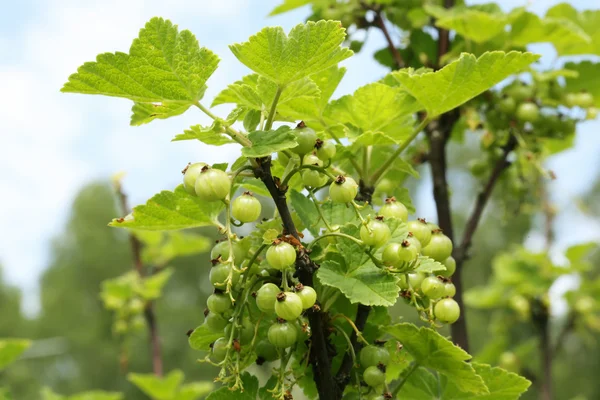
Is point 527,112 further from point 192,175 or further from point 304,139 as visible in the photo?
point 192,175

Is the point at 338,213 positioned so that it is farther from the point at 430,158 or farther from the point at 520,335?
the point at 520,335

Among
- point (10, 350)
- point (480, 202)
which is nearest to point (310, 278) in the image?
point (480, 202)

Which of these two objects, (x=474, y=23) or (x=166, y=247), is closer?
(x=474, y=23)

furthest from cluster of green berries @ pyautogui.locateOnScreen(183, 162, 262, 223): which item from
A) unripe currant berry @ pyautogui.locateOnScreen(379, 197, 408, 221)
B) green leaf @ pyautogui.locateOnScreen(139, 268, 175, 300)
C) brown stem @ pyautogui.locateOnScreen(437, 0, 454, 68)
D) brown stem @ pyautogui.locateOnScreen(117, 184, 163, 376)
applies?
green leaf @ pyautogui.locateOnScreen(139, 268, 175, 300)

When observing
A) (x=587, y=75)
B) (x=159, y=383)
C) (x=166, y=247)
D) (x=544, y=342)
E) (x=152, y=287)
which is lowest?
(x=544, y=342)

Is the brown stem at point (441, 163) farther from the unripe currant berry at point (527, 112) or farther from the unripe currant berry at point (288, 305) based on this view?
the unripe currant berry at point (288, 305)

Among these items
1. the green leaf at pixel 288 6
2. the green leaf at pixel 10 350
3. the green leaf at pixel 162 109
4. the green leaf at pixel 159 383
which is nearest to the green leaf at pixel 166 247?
the green leaf at pixel 159 383

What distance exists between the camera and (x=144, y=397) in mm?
17281

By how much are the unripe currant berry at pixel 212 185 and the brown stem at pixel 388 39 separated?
1.19 metres

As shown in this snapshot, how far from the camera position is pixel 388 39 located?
1.93 metres

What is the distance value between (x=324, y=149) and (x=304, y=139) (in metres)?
0.05

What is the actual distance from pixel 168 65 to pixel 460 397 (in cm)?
73

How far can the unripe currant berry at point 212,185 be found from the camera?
0.79m

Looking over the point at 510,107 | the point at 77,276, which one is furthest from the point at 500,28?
the point at 77,276
